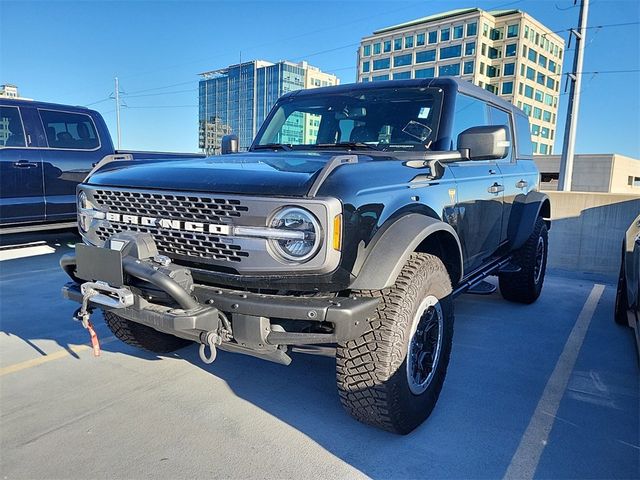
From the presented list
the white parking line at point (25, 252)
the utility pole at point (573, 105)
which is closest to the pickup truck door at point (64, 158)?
the white parking line at point (25, 252)

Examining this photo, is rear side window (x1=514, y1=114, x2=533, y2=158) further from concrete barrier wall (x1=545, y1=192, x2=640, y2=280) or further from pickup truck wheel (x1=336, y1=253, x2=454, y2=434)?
pickup truck wheel (x1=336, y1=253, x2=454, y2=434)

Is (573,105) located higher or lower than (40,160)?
higher

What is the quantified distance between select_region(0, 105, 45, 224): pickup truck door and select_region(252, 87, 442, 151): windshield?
418 centimetres

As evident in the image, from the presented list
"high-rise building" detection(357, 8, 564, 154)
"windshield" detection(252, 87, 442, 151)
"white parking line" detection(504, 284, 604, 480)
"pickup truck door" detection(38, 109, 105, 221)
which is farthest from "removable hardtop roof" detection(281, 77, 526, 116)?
"high-rise building" detection(357, 8, 564, 154)

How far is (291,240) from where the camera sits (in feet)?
7.22

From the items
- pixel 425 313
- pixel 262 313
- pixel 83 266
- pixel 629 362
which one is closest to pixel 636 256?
pixel 629 362

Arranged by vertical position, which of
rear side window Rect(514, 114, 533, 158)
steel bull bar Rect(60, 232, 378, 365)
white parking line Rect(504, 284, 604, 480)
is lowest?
white parking line Rect(504, 284, 604, 480)

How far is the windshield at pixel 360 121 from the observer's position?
339cm

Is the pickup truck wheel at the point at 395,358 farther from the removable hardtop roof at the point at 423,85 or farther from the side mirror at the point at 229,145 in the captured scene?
the side mirror at the point at 229,145

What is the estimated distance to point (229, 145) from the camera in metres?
4.24

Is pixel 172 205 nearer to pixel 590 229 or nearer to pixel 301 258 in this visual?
pixel 301 258

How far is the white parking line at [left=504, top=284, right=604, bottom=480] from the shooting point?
2406 millimetres

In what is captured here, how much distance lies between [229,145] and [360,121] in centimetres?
125

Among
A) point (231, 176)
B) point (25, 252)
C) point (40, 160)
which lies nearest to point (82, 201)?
point (231, 176)
